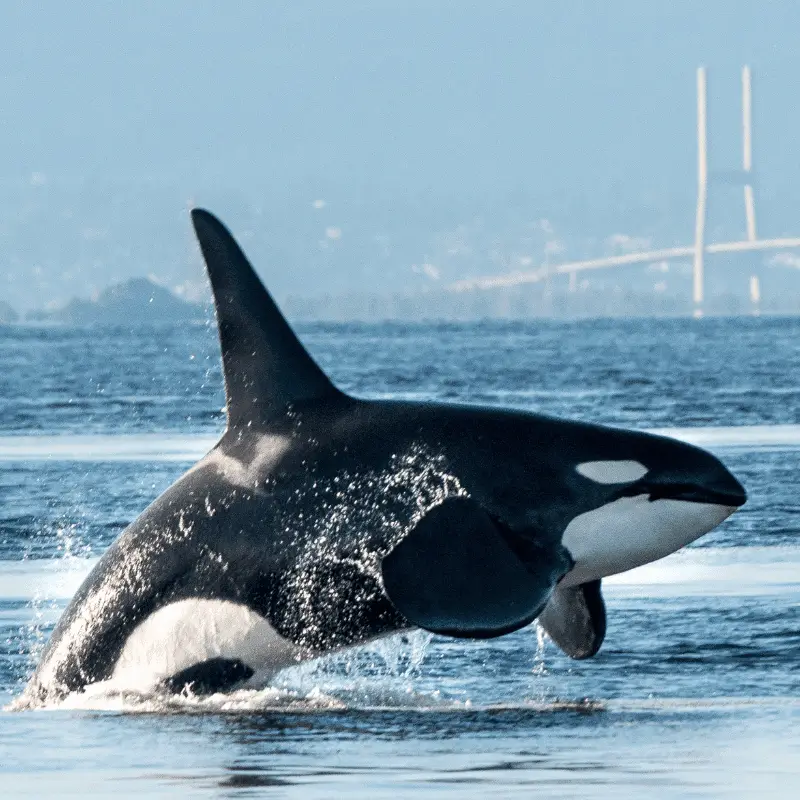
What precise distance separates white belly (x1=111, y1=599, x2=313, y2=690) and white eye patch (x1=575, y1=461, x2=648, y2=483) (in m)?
1.53

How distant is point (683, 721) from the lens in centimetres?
980

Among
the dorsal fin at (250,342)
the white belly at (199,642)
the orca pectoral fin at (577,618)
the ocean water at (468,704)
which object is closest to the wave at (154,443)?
the ocean water at (468,704)

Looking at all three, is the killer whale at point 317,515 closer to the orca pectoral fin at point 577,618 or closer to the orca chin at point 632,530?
the orca chin at point 632,530

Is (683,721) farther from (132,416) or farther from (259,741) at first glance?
→ (132,416)

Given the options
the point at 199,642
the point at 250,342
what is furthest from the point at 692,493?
the point at 199,642

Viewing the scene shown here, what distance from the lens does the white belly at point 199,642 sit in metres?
9.94

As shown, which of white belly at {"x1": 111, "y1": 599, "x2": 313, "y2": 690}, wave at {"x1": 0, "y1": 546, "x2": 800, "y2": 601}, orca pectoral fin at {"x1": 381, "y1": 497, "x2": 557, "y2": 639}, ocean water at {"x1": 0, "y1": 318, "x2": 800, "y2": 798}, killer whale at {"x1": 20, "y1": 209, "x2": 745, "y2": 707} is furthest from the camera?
wave at {"x1": 0, "y1": 546, "x2": 800, "y2": 601}

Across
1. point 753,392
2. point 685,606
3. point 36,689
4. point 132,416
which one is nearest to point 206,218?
point 36,689

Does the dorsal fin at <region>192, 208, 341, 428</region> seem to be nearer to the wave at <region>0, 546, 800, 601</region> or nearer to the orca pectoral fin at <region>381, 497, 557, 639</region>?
the orca pectoral fin at <region>381, 497, 557, 639</region>

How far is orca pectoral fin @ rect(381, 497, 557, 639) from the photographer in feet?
30.0

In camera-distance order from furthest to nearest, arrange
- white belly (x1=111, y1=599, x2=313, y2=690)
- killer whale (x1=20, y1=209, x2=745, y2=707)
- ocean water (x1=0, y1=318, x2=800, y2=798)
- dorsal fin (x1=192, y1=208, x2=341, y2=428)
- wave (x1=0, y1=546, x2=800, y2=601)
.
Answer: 1. wave (x1=0, y1=546, x2=800, y2=601)
2. dorsal fin (x1=192, y1=208, x2=341, y2=428)
3. white belly (x1=111, y1=599, x2=313, y2=690)
4. killer whale (x1=20, y1=209, x2=745, y2=707)
5. ocean water (x1=0, y1=318, x2=800, y2=798)

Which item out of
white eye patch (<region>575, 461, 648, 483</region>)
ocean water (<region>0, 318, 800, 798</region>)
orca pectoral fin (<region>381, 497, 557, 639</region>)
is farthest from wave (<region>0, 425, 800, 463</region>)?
orca pectoral fin (<region>381, 497, 557, 639</region>)

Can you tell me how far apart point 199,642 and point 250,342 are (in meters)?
1.46

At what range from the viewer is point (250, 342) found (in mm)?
10375
